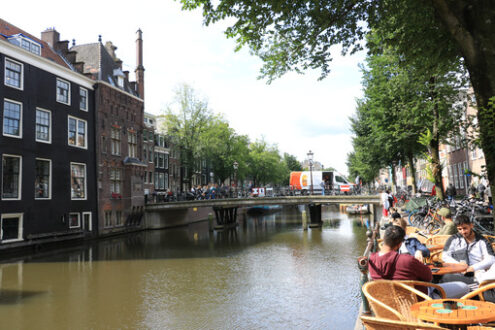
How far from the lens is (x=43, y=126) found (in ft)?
77.3

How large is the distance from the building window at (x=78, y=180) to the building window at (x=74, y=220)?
124cm

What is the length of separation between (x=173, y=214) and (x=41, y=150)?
17.4 metres

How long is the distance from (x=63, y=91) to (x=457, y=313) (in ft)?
90.4

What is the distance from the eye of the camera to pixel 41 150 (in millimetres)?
23203

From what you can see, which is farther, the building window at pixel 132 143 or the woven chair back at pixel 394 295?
the building window at pixel 132 143

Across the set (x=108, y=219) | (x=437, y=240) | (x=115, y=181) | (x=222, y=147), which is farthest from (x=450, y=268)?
(x=222, y=147)

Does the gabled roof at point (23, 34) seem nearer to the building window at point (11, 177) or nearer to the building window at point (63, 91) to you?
the building window at point (63, 91)

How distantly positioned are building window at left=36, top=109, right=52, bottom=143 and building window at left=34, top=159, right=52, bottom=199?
1398 millimetres

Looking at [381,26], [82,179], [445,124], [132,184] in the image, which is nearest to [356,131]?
[445,124]

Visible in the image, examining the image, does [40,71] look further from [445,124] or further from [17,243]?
[445,124]

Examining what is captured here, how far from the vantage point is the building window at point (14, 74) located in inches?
832

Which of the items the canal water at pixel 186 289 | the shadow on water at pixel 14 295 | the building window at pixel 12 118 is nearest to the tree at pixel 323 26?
the canal water at pixel 186 289

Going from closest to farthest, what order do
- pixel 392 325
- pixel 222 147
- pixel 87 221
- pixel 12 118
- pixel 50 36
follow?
pixel 392 325 < pixel 12 118 < pixel 87 221 < pixel 50 36 < pixel 222 147

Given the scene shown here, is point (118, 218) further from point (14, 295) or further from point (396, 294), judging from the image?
point (396, 294)
